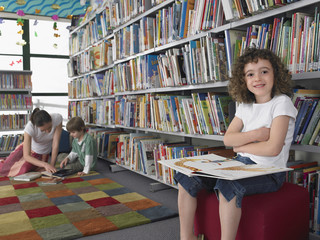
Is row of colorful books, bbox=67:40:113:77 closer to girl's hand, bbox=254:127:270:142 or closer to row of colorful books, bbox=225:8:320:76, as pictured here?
row of colorful books, bbox=225:8:320:76

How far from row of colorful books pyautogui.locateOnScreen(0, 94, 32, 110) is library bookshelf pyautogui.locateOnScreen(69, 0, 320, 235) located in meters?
1.39

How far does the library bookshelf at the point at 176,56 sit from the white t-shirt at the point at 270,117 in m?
0.18

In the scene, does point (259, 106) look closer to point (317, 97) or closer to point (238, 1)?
point (317, 97)

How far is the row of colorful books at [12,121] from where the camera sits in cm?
Result: 497

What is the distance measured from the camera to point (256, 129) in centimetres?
143

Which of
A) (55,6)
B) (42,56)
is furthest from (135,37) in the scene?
(42,56)

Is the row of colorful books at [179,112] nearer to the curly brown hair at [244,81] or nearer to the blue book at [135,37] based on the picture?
the curly brown hair at [244,81]

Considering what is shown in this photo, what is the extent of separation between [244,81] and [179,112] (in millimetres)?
909

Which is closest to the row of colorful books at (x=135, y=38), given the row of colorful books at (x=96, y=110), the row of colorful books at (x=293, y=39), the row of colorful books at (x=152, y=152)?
the row of colorful books at (x=96, y=110)

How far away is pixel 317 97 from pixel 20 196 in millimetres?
2277

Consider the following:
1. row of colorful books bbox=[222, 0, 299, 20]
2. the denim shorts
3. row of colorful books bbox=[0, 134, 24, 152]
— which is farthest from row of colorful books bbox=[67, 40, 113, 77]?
the denim shorts

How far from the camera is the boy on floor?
10.7 feet

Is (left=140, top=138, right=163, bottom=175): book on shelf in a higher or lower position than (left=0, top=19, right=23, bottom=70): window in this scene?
lower

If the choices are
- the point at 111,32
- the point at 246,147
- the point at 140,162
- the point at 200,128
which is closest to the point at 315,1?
the point at 246,147
